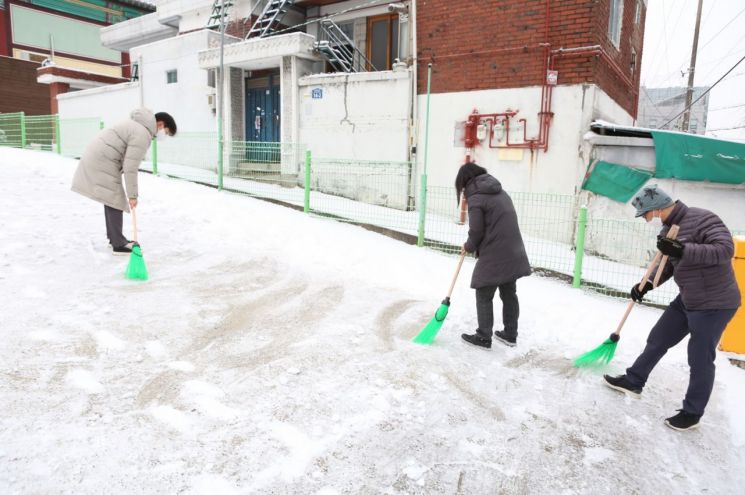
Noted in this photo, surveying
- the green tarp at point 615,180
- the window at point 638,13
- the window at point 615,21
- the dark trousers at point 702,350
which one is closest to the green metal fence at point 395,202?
the green tarp at point 615,180

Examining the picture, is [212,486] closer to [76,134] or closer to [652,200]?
[652,200]

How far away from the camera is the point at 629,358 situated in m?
4.16

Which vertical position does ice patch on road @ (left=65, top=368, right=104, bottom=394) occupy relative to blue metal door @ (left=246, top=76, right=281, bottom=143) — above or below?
below

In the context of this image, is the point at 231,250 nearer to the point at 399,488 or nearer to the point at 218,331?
the point at 218,331

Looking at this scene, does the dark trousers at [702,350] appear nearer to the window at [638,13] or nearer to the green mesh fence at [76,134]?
the window at [638,13]

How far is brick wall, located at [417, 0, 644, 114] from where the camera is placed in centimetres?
882

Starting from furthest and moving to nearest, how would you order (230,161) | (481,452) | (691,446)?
(230,161) → (691,446) → (481,452)

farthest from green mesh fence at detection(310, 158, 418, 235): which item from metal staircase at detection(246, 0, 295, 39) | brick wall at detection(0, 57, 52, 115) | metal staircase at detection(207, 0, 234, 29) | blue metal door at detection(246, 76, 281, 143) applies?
brick wall at detection(0, 57, 52, 115)

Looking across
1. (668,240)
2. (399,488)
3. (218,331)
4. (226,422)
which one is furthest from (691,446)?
(218,331)

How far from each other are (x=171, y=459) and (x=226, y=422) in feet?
1.29

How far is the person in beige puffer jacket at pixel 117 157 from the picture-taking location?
532cm

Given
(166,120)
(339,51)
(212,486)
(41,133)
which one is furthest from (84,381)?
(41,133)

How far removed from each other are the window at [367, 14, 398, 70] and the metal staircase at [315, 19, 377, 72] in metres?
0.26

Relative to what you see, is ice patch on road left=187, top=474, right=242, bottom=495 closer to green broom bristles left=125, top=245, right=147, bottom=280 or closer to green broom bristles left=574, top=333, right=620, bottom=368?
green broom bristles left=574, top=333, right=620, bottom=368
